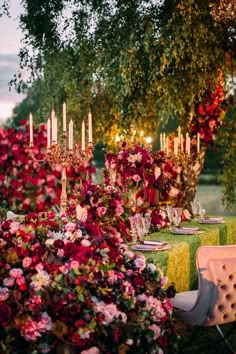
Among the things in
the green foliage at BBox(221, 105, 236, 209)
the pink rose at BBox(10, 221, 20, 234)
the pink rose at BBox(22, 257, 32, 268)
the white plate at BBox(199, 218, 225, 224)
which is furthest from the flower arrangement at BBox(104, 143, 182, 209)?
A: the green foliage at BBox(221, 105, 236, 209)

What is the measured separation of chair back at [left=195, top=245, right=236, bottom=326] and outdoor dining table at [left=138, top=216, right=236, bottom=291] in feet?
1.58

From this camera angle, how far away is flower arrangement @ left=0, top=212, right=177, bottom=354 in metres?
4.07

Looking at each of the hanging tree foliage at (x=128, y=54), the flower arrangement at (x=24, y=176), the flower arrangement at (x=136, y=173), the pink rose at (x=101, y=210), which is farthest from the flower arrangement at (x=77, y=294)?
the flower arrangement at (x=24, y=176)

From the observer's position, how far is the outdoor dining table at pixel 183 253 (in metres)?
6.52

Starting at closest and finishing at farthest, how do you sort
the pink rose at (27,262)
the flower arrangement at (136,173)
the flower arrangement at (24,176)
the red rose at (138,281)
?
the pink rose at (27,262)
the red rose at (138,281)
the flower arrangement at (136,173)
the flower arrangement at (24,176)

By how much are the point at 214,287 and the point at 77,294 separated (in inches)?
66.1

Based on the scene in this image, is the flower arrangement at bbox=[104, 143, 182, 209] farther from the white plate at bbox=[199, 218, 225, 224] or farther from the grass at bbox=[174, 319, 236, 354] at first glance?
the grass at bbox=[174, 319, 236, 354]

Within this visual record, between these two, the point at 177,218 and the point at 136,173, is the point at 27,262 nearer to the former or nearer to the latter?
the point at 136,173

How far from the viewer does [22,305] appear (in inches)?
A: 163

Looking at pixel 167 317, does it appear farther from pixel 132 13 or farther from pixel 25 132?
→ pixel 25 132

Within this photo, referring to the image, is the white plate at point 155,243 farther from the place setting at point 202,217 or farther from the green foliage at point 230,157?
the green foliage at point 230,157

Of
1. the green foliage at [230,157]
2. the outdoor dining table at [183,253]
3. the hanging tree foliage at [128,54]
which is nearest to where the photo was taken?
the outdoor dining table at [183,253]

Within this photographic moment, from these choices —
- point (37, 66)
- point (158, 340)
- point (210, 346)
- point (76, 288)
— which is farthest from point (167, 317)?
point (37, 66)

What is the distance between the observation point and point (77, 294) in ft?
13.6
